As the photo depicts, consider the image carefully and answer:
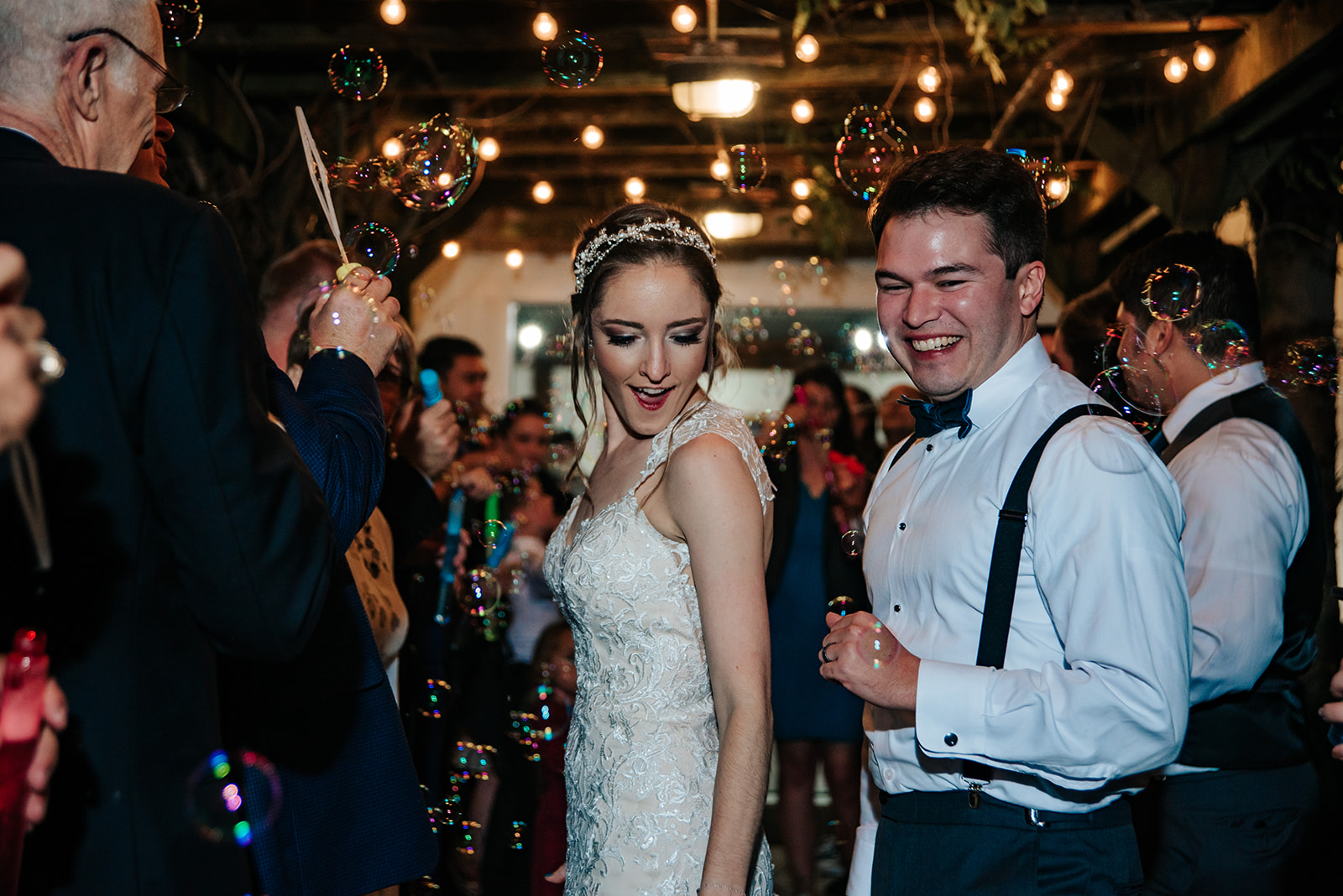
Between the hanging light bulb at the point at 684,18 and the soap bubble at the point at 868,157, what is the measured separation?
237 centimetres

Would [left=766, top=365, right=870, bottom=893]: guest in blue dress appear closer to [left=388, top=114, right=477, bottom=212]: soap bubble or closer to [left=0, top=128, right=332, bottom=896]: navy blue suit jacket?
[left=388, top=114, right=477, bottom=212]: soap bubble

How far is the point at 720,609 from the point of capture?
6.47 ft

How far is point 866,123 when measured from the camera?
12.6ft

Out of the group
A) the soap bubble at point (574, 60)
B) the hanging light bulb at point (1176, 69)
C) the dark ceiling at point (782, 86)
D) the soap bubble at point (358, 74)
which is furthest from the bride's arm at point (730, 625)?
the hanging light bulb at point (1176, 69)

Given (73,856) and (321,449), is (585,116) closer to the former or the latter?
(321,449)

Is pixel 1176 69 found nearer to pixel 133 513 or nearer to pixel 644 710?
pixel 644 710

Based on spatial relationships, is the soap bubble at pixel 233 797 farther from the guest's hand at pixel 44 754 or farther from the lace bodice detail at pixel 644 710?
the lace bodice detail at pixel 644 710

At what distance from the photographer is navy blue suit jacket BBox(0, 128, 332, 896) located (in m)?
1.21

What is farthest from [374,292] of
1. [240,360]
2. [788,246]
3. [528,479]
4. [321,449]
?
[788,246]

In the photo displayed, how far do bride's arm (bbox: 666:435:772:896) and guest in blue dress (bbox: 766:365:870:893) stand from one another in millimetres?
2818

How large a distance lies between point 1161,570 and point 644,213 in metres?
1.28

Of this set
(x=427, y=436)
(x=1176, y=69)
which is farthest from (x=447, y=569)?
(x=1176, y=69)

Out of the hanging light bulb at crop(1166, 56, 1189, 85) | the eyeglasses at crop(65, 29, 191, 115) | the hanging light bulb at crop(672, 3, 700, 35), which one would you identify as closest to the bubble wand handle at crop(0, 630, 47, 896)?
the eyeglasses at crop(65, 29, 191, 115)

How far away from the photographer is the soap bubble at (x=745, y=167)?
4.05 meters
